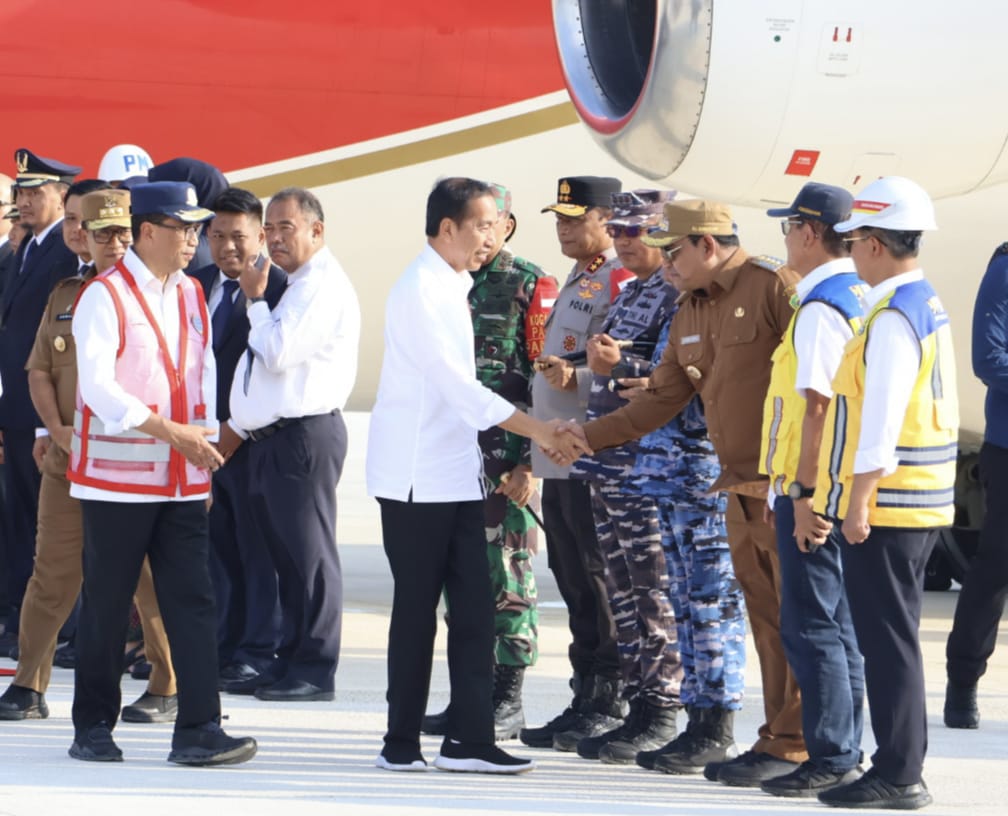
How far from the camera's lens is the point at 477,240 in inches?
224

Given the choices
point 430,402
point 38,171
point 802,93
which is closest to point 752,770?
point 430,402

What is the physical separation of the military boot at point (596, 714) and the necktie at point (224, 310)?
6.57 feet

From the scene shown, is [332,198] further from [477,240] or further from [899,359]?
[899,359]

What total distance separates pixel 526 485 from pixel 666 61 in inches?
72.9

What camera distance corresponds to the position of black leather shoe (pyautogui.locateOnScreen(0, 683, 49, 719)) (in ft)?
20.6

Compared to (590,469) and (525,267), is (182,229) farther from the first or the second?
(590,469)

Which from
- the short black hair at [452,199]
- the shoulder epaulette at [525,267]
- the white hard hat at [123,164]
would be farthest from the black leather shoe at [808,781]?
the white hard hat at [123,164]

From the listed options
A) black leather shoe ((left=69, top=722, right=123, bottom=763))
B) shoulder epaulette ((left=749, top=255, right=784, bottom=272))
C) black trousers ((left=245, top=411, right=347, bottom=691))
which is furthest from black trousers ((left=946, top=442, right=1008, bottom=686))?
black leather shoe ((left=69, top=722, right=123, bottom=763))

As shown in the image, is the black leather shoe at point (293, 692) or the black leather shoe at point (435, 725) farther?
the black leather shoe at point (293, 692)

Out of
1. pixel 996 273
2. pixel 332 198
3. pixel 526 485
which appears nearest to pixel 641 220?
pixel 526 485

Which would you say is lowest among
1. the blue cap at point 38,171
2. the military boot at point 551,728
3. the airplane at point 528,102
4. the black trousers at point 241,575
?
the military boot at point 551,728

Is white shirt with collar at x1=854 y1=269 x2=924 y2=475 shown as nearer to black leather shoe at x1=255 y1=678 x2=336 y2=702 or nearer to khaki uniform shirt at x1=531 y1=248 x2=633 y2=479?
khaki uniform shirt at x1=531 y1=248 x2=633 y2=479

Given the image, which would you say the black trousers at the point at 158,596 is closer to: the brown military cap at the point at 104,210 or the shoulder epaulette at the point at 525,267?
the brown military cap at the point at 104,210

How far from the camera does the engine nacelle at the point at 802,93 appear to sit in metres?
7.31
